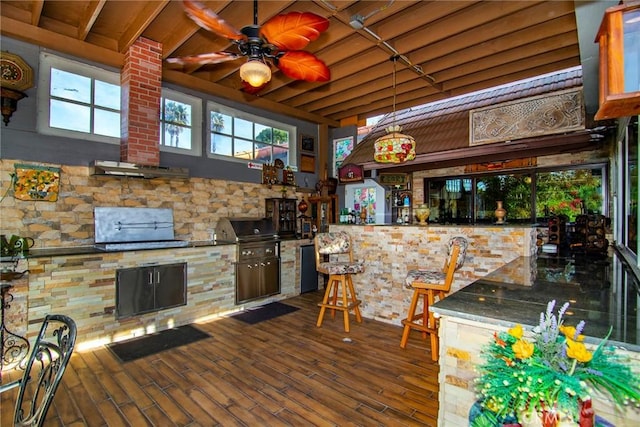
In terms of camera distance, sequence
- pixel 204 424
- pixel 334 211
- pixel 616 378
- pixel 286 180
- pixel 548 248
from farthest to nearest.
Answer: pixel 334 211
pixel 286 180
pixel 548 248
pixel 204 424
pixel 616 378

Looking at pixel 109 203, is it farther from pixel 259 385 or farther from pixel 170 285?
pixel 259 385

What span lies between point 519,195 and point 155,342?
19.7ft

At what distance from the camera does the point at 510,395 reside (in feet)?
3.00

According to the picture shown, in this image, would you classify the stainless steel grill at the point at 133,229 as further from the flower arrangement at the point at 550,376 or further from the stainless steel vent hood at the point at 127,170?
the flower arrangement at the point at 550,376

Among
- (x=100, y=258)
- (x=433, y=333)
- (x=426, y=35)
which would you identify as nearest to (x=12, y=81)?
(x=100, y=258)

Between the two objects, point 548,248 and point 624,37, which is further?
point 548,248

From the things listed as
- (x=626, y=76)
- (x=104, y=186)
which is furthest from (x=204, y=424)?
(x=104, y=186)

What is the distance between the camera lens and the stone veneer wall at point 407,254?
3404 mm

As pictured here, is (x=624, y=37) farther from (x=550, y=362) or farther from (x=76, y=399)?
(x=76, y=399)

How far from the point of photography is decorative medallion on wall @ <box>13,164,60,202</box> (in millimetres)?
3368

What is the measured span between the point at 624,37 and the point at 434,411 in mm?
2318

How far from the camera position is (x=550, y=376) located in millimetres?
885

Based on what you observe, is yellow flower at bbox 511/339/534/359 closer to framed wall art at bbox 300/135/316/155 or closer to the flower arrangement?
the flower arrangement

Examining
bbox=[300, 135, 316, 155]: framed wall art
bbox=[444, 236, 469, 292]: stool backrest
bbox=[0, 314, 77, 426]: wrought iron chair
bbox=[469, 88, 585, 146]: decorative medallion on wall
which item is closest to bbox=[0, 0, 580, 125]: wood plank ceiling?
bbox=[469, 88, 585, 146]: decorative medallion on wall
